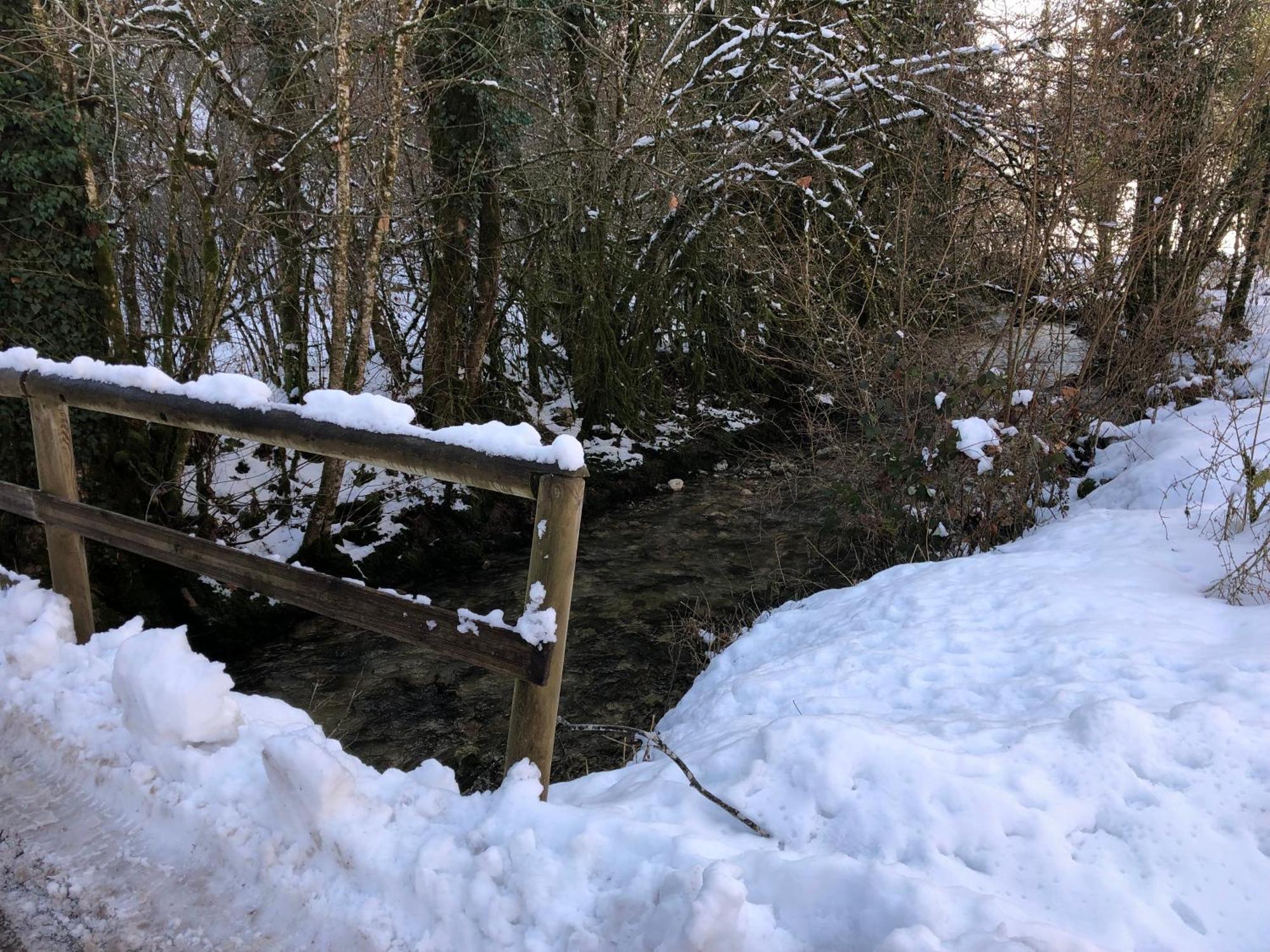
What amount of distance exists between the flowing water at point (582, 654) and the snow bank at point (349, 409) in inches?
110

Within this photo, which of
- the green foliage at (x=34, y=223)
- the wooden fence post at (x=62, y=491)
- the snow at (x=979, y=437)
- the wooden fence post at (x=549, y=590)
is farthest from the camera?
the snow at (x=979, y=437)

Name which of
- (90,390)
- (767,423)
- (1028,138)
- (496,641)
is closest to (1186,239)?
(1028,138)

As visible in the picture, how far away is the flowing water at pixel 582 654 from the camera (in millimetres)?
4934

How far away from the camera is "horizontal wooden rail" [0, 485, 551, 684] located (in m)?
2.17

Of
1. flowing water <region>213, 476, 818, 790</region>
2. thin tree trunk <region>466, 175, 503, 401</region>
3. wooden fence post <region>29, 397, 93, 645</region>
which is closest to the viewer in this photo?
wooden fence post <region>29, 397, 93, 645</region>

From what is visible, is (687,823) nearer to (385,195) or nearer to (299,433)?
(299,433)

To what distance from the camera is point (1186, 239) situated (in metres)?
7.73

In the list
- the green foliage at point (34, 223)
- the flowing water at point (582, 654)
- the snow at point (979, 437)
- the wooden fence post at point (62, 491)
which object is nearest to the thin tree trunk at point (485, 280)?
the flowing water at point (582, 654)

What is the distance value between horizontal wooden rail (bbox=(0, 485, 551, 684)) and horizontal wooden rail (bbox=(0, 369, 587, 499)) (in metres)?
0.39

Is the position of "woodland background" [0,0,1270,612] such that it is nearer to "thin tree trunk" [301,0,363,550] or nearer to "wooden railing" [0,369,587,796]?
"thin tree trunk" [301,0,363,550]

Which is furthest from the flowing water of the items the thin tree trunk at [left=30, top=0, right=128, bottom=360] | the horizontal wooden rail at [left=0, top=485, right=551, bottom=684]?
the thin tree trunk at [left=30, top=0, right=128, bottom=360]

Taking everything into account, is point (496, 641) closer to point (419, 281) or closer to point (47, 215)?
point (47, 215)

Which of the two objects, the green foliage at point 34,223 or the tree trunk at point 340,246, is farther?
the tree trunk at point 340,246

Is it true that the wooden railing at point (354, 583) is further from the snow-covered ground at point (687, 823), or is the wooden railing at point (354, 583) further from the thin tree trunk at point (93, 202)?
the thin tree trunk at point (93, 202)
